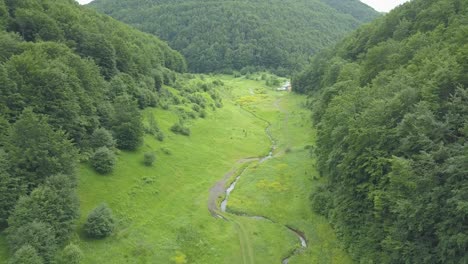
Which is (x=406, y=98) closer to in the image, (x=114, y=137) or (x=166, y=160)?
(x=166, y=160)

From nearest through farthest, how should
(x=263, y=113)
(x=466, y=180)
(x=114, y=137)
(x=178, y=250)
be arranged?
1. (x=466, y=180)
2. (x=178, y=250)
3. (x=114, y=137)
4. (x=263, y=113)

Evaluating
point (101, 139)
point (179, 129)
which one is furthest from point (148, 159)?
→ point (179, 129)

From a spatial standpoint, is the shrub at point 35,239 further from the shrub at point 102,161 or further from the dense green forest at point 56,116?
the shrub at point 102,161

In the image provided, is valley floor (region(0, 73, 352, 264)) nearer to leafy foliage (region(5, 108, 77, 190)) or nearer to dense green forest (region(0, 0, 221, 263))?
dense green forest (region(0, 0, 221, 263))

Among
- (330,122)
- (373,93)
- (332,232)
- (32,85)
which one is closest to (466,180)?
(332,232)

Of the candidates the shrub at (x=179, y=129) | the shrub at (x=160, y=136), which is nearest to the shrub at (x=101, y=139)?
the shrub at (x=160, y=136)
